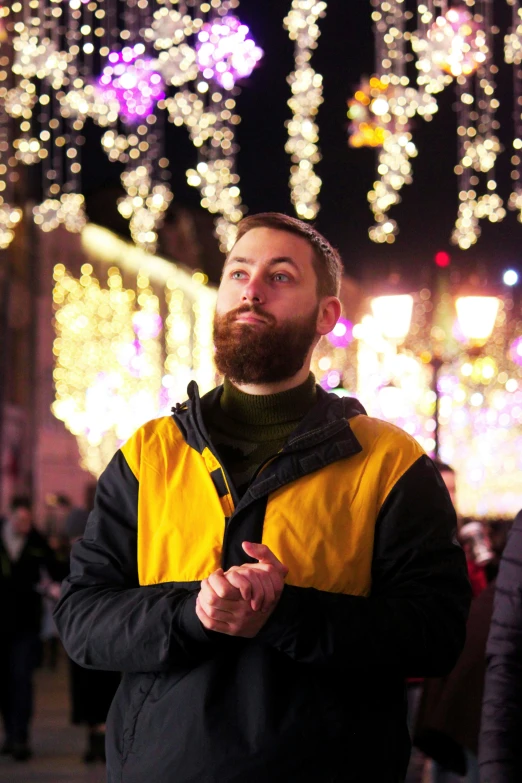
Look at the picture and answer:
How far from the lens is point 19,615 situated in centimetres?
1102

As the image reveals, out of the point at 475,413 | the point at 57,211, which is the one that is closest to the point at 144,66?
the point at 57,211

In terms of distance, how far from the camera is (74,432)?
1535 inches

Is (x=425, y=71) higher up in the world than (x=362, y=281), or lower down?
lower down

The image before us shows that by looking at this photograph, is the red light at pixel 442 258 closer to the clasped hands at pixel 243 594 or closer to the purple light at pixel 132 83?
the purple light at pixel 132 83

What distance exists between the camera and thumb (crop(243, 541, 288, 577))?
8.61 ft

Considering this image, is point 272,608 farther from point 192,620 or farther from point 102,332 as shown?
point 102,332

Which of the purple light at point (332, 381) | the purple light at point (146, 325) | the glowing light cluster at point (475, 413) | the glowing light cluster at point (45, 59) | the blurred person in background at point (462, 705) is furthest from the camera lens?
the glowing light cluster at point (475, 413)

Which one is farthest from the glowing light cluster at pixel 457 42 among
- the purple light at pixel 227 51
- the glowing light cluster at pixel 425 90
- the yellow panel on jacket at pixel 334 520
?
the yellow panel on jacket at pixel 334 520

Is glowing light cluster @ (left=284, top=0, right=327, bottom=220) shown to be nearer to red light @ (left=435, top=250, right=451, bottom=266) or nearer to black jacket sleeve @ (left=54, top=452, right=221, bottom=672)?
red light @ (left=435, top=250, right=451, bottom=266)

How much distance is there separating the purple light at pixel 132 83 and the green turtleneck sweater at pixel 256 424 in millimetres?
10824

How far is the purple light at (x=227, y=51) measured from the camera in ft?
41.7

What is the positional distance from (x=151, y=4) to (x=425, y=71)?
9.35ft

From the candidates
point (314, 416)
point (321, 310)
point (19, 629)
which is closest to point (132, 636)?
point (314, 416)

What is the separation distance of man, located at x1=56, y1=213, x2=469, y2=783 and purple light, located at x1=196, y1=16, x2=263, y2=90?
978cm
